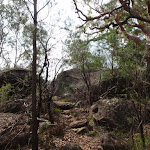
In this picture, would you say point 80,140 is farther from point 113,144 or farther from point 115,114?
point 115,114

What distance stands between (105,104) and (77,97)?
10.8 ft

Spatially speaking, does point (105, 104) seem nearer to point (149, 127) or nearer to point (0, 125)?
point (149, 127)

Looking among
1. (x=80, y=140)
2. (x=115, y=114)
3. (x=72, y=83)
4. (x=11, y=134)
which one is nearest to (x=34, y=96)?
(x=11, y=134)

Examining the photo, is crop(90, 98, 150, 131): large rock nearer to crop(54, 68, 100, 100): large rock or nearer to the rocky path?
the rocky path

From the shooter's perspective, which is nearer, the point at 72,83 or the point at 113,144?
the point at 113,144

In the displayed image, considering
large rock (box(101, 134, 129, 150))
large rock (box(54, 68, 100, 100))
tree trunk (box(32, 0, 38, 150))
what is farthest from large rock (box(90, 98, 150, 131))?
tree trunk (box(32, 0, 38, 150))

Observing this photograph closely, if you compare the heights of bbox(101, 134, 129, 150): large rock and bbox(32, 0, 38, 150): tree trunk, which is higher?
bbox(32, 0, 38, 150): tree trunk

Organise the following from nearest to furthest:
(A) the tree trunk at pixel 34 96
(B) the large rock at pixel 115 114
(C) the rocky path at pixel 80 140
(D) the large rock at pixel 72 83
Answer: (A) the tree trunk at pixel 34 96
(C) the rocky path at pixel 80 140
(B) the large rock at pixel 115 114
(D) the large rock at pixel 72 83

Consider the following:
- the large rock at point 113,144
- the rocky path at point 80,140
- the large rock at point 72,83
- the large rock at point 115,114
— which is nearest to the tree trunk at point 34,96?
the rocky path at point 80,140

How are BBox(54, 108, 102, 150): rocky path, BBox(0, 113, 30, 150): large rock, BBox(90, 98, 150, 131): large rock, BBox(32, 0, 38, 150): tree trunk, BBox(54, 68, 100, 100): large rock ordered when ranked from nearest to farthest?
1. BBox(32, 0, 38, 150): tree trunk
2. BBox(0, 113, 30, 150): large rock
3. BBox(54, 108, 102, 150): rocky path
4. BBox(90, 98, 150, 131): large rock
5. BBox(54, 68, 100, 100): large rock

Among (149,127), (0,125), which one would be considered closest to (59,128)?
(0,125)

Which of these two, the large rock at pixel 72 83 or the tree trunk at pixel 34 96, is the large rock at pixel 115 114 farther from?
the tree trunk at pixel 34 96

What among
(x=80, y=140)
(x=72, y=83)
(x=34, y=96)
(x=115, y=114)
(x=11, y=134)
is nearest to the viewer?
(x=34, y=96)

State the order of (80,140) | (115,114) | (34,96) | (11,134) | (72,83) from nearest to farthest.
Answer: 1. (34,96)
2. (11,134)
3. (80,140)
4. (115,114)
5. (72,83)
